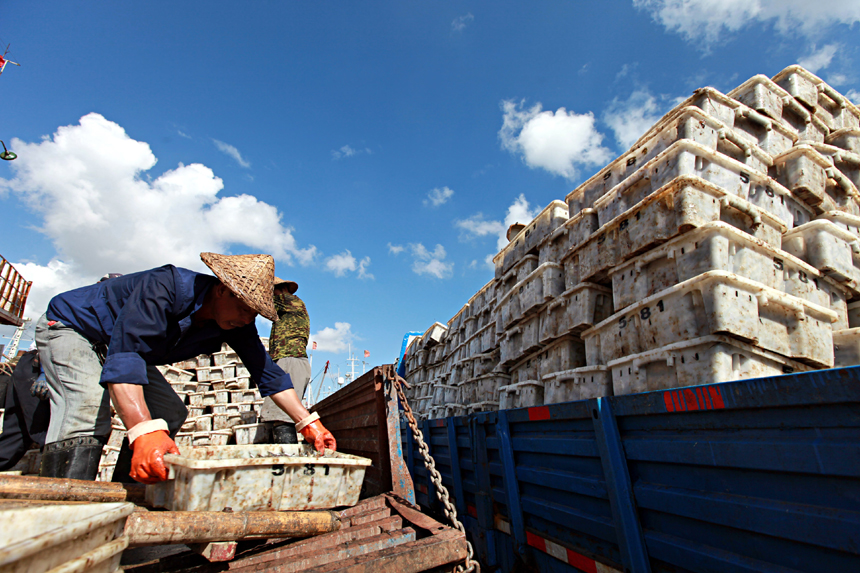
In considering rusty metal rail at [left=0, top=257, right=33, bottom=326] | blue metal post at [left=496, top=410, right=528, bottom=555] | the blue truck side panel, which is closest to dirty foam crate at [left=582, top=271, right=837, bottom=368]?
the blue truck side panel

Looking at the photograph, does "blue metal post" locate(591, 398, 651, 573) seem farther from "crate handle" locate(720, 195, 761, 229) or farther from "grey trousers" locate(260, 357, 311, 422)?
"grey trousers" locate(260, 357, 311, 422)

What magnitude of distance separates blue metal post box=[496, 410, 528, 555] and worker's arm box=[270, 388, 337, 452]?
137 centimetres

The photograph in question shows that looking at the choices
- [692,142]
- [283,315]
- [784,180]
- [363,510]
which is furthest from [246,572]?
[784,180]

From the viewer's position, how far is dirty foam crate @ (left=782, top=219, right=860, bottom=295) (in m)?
3.22

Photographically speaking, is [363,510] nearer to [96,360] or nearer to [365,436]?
[365,436]


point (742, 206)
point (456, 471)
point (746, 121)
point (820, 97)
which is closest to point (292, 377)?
point (456, 471)

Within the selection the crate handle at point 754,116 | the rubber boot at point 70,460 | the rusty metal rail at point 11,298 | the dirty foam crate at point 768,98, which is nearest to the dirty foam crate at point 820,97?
the dirty foam crate at point 768,98

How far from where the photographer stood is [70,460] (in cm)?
236

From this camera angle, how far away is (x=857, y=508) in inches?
56.3

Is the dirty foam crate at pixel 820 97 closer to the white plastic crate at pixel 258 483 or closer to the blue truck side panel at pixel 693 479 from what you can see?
the blue truck side panel at pixel 693 479

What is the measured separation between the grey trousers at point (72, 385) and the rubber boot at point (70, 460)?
0.05 m

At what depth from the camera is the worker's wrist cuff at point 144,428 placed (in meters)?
2.03

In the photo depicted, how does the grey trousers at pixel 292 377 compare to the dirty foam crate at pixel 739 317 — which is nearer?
the dirty foam crate at pixel 739 317

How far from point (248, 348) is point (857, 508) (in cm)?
349
